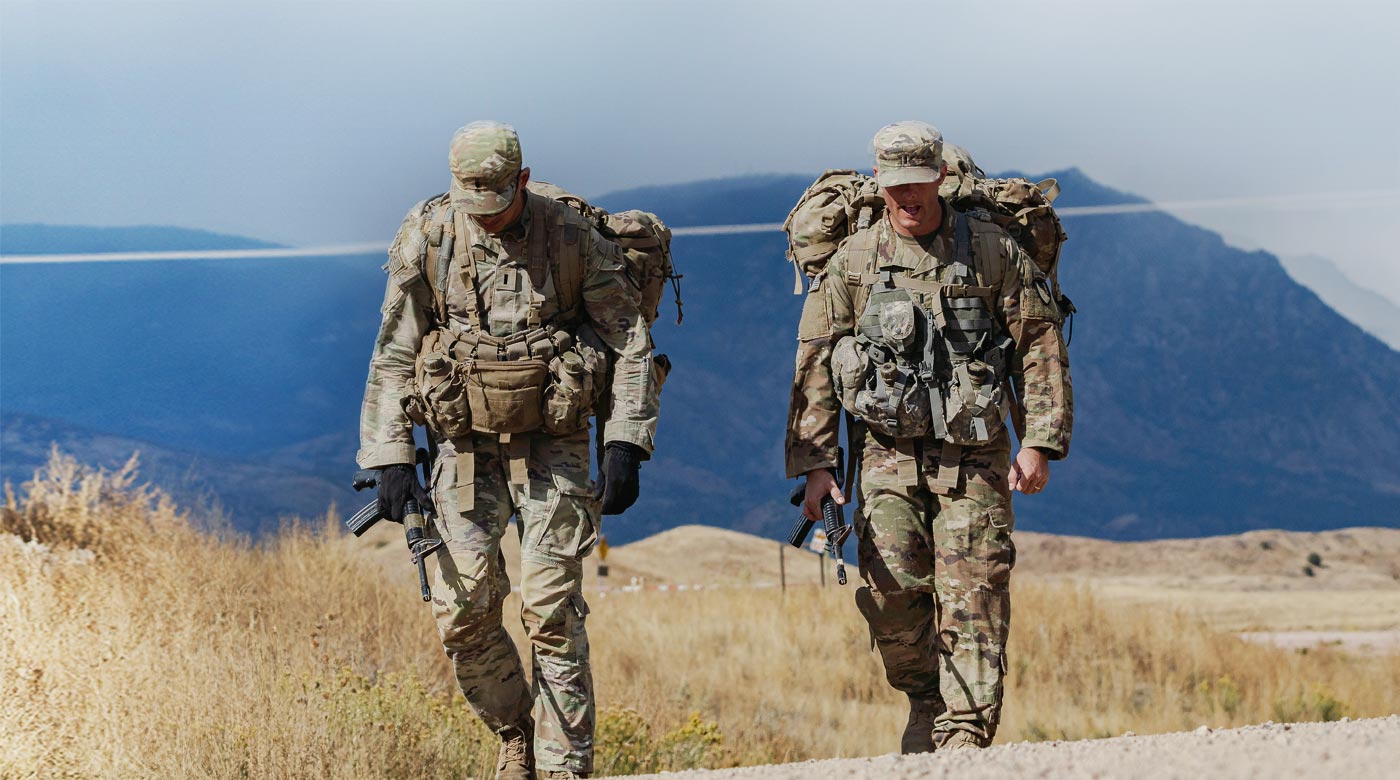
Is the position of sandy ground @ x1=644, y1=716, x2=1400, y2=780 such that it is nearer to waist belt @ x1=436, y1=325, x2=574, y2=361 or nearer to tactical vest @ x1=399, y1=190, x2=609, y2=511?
tactical vest @ x1=399, y1=190, x2=609, y2=511

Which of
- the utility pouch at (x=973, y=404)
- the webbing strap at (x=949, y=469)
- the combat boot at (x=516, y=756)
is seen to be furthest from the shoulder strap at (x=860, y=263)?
the combat boot at (x=516, y=756)

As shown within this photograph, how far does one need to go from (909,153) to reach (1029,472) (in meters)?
1.32

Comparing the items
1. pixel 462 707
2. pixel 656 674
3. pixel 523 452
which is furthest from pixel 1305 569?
pixel 523 452

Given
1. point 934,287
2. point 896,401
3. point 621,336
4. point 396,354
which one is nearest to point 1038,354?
point 934,287

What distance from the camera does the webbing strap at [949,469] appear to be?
615cm

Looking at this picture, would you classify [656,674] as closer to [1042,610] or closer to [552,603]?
[1042,610]

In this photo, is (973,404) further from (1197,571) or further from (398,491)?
(1197,571)

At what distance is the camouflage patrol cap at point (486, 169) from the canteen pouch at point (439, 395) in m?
0.60

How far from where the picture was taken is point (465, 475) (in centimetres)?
610

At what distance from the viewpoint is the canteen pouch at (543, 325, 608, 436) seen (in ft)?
19.7

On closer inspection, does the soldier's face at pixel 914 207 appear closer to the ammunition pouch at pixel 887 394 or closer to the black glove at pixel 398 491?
the ammunition pouch at pixel 887 394

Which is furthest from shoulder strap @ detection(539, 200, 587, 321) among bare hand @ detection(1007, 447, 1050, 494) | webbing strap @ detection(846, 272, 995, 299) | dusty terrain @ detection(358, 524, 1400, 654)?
dusty terrain @ detection(358, 524, 1400, 654)

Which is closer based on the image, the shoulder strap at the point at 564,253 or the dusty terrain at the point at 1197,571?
the shoulder strap at the point at 564,253

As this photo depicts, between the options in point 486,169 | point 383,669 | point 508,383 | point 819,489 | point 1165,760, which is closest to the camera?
point 1165,760
